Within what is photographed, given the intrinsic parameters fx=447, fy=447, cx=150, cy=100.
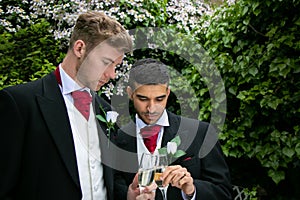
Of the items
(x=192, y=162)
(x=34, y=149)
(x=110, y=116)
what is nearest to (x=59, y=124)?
(x=34, y=149)

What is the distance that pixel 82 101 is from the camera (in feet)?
6.66

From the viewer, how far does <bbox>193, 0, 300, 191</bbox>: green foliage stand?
334 centimetres

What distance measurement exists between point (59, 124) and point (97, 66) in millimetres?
327

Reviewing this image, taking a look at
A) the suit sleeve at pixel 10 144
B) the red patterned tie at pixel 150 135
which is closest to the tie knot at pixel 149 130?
the red patterned tie at pixel 150 135

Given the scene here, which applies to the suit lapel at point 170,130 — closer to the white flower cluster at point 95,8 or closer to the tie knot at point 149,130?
the tie knot at point 149,130

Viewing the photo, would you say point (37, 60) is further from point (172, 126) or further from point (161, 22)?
point (172, 126)

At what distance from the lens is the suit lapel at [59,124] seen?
6.07 ft

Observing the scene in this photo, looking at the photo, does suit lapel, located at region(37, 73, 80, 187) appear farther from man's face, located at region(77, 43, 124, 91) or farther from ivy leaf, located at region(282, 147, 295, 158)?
ivy leaf, located at region(282, 147, 295, 158)

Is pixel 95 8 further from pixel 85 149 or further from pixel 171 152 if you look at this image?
pixel 171 152

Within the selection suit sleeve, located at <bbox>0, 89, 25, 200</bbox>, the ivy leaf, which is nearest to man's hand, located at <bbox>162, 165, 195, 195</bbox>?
suit sleeve, located at <bbox>0, 89, 25, 200</bbox>

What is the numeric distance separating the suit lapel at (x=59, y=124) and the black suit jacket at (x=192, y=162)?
1.13 feet

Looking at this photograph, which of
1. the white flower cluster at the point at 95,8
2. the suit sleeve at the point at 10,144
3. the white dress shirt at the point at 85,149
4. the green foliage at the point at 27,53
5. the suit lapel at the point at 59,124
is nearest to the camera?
the suit sleeve at the point at 10,144

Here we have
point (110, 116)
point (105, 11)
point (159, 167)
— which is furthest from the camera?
point (105, 11)

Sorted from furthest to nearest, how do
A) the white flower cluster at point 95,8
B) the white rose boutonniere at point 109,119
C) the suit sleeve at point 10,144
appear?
the white flower cluster at point 95,8 < the white rose boutonniere at point 109,119 < the suit sleeve at point 10,144
